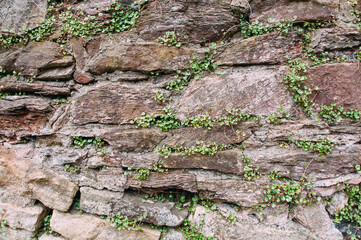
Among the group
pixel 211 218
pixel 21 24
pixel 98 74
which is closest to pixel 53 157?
pixel 98 74

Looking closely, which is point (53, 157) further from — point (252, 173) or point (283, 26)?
point (283, 26)

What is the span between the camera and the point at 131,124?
233cm

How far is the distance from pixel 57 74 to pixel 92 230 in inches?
78.2

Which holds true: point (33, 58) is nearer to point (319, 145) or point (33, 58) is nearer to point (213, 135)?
point (213, 135)

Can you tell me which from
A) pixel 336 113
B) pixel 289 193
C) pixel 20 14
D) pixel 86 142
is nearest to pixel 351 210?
pixel 289 193

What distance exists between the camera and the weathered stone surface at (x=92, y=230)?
2.22m

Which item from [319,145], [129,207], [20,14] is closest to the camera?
[319,145]

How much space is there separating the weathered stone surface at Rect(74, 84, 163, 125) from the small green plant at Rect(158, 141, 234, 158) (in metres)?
0.48

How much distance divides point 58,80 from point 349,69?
11.3 ft

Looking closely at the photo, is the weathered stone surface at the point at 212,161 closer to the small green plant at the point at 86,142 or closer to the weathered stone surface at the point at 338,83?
the small green plant at the point at 86,142

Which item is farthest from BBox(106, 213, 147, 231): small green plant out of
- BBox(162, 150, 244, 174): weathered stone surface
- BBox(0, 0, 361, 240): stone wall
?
BBox(162, 150, 244, 174): weathered stone surface

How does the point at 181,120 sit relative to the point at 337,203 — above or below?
above

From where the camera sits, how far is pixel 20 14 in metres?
2.50

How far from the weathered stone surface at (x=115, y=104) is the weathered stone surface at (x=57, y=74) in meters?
0.39
